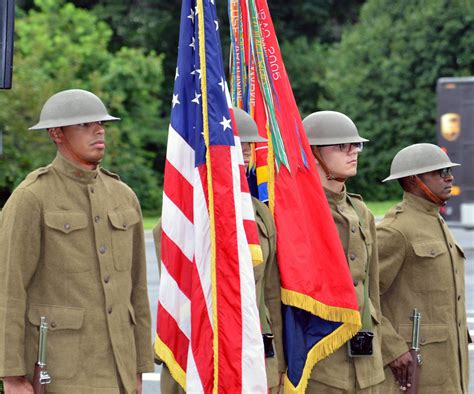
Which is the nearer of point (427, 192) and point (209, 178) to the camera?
point (209, 178)

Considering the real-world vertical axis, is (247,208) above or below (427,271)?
above

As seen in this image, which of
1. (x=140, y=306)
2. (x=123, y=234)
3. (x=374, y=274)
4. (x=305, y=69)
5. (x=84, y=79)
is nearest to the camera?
(x=123, y=234)

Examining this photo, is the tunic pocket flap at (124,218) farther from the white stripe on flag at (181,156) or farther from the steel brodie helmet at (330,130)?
the steel brodie helmet at (330,130)

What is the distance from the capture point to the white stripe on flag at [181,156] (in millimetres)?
5438

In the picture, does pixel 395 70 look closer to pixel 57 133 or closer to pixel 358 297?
pixel 358 297

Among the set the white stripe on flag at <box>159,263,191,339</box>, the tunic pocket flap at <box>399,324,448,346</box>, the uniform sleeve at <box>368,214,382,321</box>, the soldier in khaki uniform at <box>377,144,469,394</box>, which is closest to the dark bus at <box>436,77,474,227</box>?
the soldier in khaki uniform at <box>377,144,469,394</box>

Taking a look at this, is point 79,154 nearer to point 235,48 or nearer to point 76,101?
point 76,101

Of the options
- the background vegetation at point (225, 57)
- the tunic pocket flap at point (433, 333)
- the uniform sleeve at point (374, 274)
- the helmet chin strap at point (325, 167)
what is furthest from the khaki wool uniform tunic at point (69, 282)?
the background vegetation at point (225, 57)

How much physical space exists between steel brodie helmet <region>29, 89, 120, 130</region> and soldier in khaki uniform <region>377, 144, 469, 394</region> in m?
1.81

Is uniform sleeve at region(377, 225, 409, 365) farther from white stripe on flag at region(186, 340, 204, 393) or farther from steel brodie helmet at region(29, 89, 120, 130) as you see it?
steel brodie helmet at region(29, 89, 120, 130)

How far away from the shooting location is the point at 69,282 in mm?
5121

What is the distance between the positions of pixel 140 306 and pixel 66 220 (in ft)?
1.78

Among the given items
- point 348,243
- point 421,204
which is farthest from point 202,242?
point 421,204

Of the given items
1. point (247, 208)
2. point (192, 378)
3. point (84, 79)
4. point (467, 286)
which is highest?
point (84, 79)
